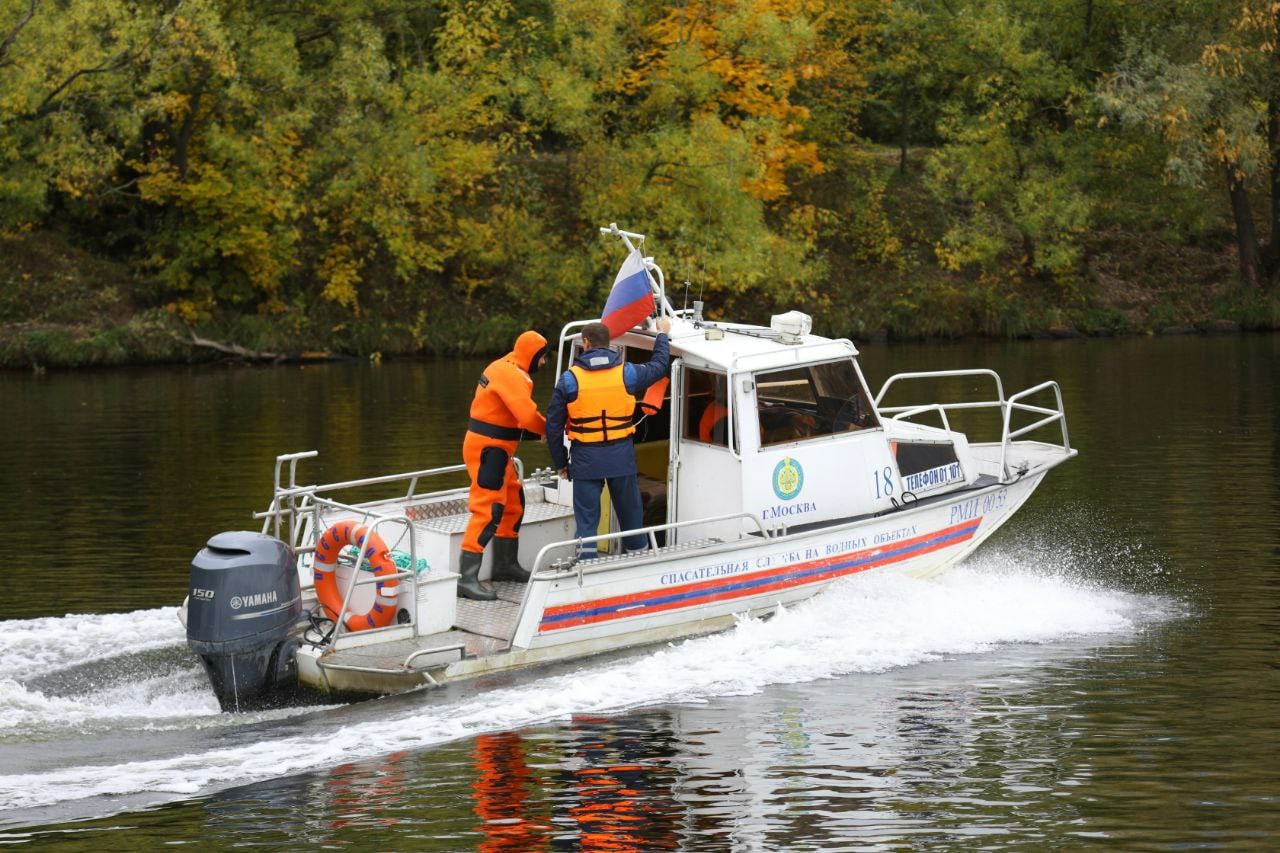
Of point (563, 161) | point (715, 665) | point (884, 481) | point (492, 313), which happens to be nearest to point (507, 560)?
point (715, 665)

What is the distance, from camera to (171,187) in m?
33.4

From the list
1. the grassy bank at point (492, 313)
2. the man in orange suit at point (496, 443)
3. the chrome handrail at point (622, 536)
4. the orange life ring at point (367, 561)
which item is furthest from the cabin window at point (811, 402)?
the grassy bank at point (492, 313)

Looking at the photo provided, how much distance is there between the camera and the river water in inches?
345

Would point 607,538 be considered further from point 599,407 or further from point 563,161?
point 563,161

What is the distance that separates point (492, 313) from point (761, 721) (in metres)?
25.7

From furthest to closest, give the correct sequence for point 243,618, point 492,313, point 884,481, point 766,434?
point 492,313 → point 884,481 → point 766,434 → point 243,618

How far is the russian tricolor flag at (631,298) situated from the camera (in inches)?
487

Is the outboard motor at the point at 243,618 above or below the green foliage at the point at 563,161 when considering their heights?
below

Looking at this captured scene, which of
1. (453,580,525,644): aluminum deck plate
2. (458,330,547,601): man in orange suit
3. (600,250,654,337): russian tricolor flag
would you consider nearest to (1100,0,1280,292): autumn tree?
(600,250,654,337): russian tricolor flag

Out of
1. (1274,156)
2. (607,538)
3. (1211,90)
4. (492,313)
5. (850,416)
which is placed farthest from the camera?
(1274,156)

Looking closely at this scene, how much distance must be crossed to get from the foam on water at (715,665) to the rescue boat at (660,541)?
27cm

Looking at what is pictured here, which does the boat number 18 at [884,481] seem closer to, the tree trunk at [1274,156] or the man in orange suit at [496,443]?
the man in orange suit at [496,443]

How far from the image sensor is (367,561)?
11.3 metres

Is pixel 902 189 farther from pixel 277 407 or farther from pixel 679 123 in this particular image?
pixel 277 407
